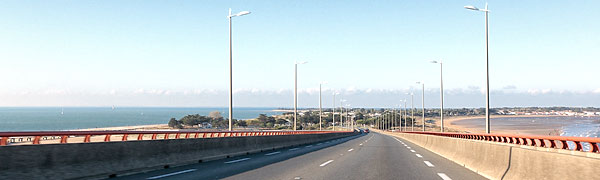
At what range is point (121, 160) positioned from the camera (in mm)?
12070

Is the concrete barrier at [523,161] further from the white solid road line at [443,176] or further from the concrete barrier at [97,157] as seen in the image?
the concrete barrier at [97,157]

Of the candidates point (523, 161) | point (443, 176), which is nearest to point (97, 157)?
point (443, 176)

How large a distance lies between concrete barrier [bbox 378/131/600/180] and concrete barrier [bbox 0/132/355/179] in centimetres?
879

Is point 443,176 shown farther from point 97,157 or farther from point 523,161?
point 97,157

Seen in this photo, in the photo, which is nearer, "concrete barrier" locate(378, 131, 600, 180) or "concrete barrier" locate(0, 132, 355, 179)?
"concrete barrier" locate(378, 131, 600, 180)

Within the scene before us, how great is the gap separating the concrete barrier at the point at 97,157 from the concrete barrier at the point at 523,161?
28.9ft

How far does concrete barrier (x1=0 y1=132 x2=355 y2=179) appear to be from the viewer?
9211 millimetres

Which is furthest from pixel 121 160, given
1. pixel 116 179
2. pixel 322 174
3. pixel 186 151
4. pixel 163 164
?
pixel 322 174

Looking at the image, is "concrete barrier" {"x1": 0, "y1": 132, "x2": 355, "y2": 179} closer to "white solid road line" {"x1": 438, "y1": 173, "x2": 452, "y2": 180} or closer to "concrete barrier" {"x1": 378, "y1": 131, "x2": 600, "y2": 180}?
"white solid road line" {"x1": 438, "y1": 173, "x2": 452, "y2": 180}

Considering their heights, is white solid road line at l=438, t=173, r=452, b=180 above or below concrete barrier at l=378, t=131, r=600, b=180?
below

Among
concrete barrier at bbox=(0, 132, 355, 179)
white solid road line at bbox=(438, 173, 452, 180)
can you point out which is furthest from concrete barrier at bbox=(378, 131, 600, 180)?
concrete barrier at bbox=(0, 132, 355, 179)

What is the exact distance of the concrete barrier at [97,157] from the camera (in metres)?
9.21

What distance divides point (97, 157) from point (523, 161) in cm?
902

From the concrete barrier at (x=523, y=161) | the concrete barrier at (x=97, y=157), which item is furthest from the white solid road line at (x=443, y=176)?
the concrete barrier at (x=97, y=157)
